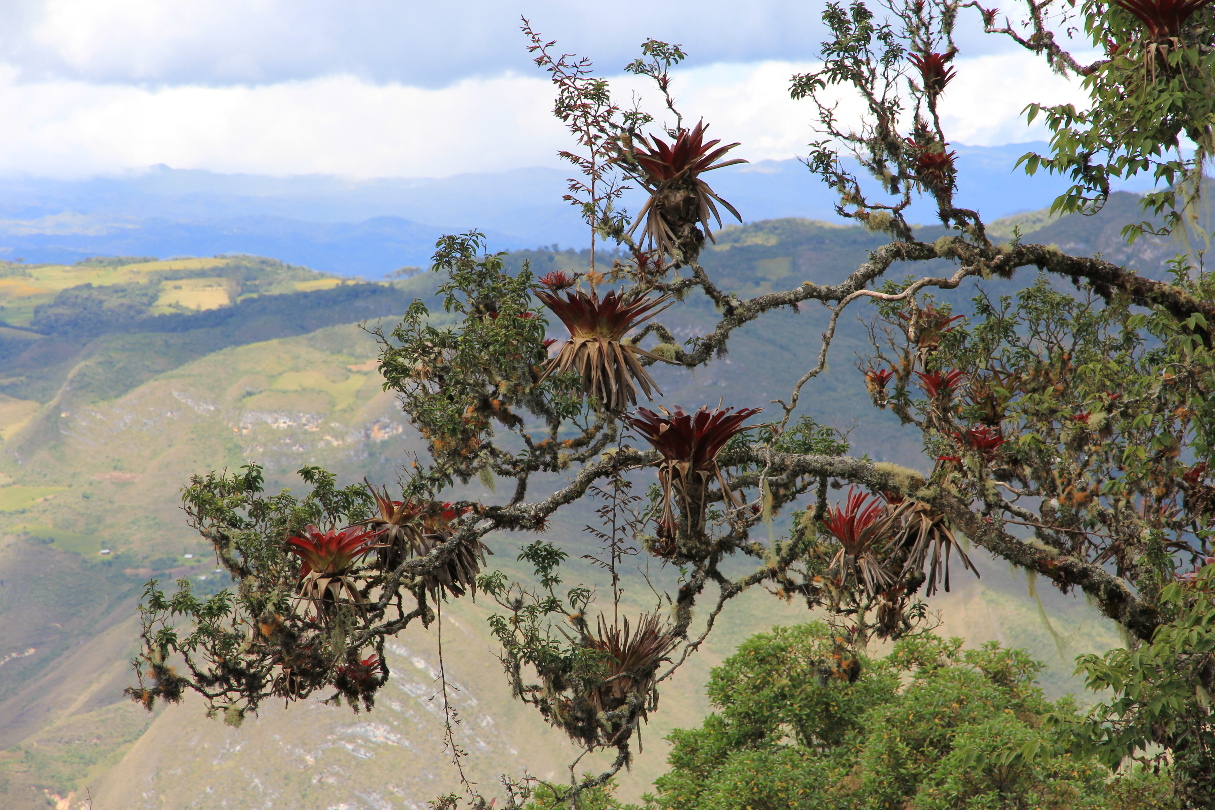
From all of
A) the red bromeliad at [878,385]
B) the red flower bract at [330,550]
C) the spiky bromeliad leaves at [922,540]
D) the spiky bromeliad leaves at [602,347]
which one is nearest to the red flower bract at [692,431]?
the spiky bromeliad leaves at [602,347]

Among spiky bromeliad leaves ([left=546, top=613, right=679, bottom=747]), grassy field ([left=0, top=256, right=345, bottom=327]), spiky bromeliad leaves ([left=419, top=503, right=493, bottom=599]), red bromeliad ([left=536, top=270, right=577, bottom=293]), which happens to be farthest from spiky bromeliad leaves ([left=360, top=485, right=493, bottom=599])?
grassy field ([left=0, top=256, right=345, bottom=327])

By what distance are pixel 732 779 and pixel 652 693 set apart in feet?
18.3

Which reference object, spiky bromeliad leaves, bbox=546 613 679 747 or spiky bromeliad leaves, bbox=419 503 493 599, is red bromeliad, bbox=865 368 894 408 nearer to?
spiky bromeliad leaves, bbox=546 613 679 747

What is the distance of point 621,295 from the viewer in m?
5.21

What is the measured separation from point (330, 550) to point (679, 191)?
377 cm

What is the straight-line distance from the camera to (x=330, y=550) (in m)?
5.45

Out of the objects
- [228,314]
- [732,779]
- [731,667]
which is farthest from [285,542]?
[228,314]

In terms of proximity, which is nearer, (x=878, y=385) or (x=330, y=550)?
(x=330, y=550)

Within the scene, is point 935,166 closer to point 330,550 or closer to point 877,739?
point 330,550

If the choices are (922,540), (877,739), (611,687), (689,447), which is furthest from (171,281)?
(922,540)

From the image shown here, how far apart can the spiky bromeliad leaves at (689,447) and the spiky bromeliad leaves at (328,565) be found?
2.13 metres

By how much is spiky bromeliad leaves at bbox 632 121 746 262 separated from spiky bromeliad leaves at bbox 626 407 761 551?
6.44 feet

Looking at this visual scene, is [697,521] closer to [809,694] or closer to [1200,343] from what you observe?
[1200,343]

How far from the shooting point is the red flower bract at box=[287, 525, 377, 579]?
5.41 meters
